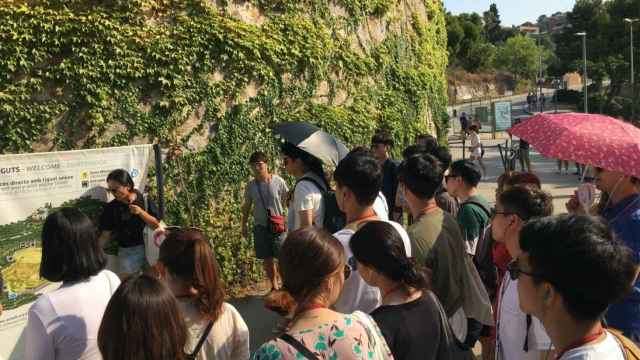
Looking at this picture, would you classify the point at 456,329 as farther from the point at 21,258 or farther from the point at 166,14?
the point at 166,14

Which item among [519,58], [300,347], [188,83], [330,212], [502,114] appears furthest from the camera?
[519,58]

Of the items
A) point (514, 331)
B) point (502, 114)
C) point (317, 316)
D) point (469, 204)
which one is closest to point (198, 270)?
point (317, 316)

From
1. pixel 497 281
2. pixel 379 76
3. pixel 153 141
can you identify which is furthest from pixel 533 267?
pixel 379 76

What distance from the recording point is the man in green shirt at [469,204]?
490 centimetres

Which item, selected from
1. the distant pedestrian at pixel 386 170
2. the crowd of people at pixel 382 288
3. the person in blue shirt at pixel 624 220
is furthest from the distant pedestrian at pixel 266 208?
the person in blue shirt at pixel 624 220

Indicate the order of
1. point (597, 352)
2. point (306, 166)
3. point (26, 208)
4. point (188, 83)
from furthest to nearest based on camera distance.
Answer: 1. point (188, 83)
2. point (26, 208)
3. point (306, 166)
4. point (597, 352)

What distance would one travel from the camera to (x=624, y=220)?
3703 mm

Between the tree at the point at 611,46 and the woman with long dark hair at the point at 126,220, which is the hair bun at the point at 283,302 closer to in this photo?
the woman with long dark hair at the point at 126,220

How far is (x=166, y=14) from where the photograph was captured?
7.91 meters

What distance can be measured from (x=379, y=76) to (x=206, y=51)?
4382mm

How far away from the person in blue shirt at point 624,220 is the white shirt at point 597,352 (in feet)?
3.88

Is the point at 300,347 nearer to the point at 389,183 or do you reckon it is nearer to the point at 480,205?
the point at 480,205

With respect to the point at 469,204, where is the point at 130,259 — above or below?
below

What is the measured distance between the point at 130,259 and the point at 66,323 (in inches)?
130
